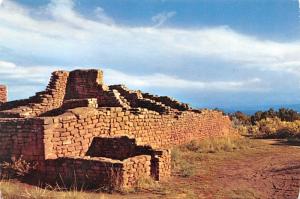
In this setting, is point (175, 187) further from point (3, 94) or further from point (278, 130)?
point (278, 130)

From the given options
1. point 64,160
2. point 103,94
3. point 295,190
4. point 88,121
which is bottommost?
point 295,190

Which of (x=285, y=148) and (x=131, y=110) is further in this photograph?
(x=285, y=148)

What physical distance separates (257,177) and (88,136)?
465 cm

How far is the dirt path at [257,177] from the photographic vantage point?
10.1 metres

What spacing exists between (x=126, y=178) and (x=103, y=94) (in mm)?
8668

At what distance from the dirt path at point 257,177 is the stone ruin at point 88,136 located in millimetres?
1613

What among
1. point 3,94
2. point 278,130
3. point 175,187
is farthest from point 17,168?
point 278,130

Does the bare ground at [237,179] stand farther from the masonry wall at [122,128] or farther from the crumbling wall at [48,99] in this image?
the crumbling wall at [48,99]

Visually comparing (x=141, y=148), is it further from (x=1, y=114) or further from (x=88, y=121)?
(x=1, y=114)

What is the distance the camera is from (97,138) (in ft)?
40.7

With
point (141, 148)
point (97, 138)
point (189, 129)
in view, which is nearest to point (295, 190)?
point (141, 148)

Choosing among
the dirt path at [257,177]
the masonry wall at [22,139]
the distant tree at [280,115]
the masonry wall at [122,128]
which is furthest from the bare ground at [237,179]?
the distant tree at [280,115]

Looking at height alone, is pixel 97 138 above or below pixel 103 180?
above

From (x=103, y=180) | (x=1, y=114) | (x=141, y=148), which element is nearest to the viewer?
(x=103, y=180)
